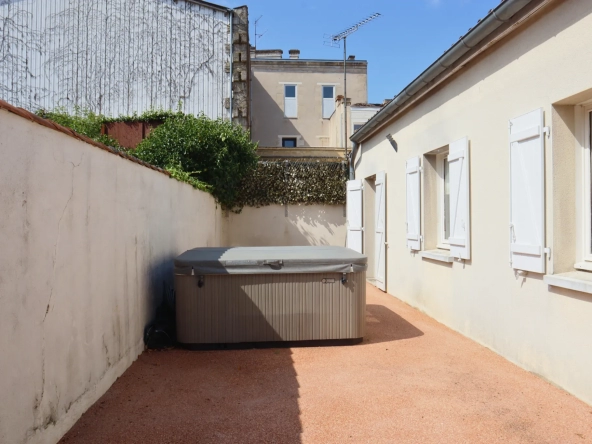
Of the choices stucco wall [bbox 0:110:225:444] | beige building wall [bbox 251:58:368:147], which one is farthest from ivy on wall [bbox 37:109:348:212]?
beige building wall [bbox 251:58:368:147]

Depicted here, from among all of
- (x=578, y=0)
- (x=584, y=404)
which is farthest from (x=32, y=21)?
(x=584, y=404)

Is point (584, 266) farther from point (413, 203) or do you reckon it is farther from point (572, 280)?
point (413, 203)

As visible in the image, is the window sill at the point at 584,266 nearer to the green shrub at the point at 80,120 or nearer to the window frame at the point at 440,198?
the window frame at the point at 440,198

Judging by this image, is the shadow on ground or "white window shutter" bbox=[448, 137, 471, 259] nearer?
the shadow on ground

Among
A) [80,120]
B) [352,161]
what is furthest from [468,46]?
[80,120]

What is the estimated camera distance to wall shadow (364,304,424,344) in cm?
646

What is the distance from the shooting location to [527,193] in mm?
4867

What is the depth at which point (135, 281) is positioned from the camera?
529cm

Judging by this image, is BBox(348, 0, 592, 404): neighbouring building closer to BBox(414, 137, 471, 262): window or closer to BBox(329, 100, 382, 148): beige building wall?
BBox(414, 137, 471, 262): window

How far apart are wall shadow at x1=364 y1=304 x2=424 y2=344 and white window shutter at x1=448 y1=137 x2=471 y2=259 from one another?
1127 mm

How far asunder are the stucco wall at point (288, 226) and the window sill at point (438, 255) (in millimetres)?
6667

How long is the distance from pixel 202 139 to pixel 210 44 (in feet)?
15.7

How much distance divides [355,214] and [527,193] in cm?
756

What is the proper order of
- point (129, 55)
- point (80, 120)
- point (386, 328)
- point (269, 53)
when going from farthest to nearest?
point (269, 53) → point (129, 55) → point (80, 120) → point (386, 328)
